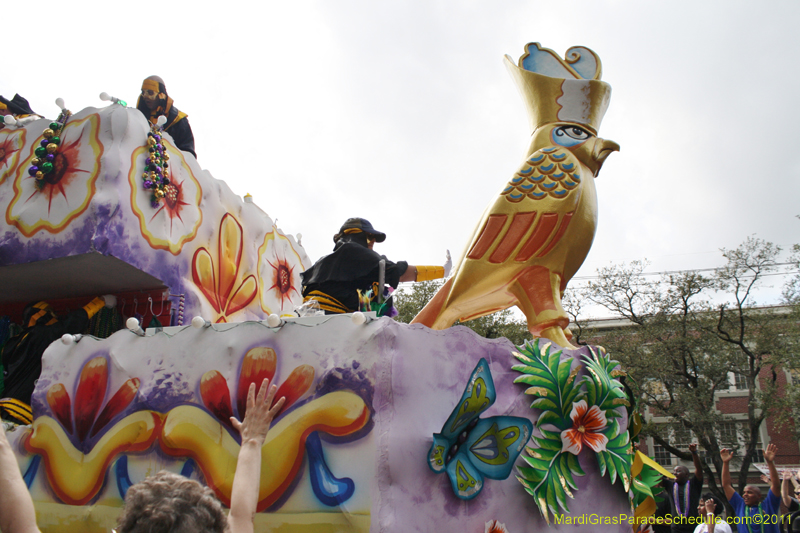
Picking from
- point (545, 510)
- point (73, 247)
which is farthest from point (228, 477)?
point (73, 247)

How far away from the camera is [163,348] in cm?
443

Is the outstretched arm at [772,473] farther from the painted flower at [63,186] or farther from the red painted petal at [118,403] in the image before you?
the painted flower at [63,186]

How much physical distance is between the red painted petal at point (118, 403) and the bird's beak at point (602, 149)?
4.28 m

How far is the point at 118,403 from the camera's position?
446cm

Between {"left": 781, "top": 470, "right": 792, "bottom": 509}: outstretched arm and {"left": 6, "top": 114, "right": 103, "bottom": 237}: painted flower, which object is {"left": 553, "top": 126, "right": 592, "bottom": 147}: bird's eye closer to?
{"left": 781, "top": 470, "right": 792, "bottom": 509}: outstretched arm

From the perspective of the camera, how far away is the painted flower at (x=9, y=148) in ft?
22.1

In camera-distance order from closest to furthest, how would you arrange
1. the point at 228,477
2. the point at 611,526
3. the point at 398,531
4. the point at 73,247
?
the point at 398,531, the point at 228,477, the point at 611,526, the point at 73,247

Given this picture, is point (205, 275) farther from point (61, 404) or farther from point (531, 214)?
point (531, 214)

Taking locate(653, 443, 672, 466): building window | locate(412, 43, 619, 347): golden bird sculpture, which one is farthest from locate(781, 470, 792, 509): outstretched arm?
locate(653, 443, 672, 466): building window

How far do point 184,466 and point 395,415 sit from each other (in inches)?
62.4

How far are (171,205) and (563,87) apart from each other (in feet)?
14.6

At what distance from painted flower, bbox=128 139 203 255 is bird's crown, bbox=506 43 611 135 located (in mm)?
4088

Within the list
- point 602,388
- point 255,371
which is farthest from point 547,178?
point 255,371

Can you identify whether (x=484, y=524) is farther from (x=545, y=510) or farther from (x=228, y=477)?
(x=228, y=477)
